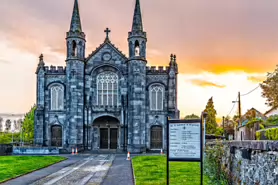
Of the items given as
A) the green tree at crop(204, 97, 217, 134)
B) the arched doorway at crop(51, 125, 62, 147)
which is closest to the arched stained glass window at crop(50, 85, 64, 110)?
the arched doorway at crop(51, 125, 62, 147)

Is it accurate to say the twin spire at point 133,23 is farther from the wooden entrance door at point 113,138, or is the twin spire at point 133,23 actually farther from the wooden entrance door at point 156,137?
the wooden entrance door at point 113,138

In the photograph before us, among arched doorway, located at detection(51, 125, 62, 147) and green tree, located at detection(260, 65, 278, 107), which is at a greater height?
green tree, located at detection(260, 65, 278, 107)

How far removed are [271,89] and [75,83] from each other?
2222 cm

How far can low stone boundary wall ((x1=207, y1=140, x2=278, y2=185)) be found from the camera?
20.4ft

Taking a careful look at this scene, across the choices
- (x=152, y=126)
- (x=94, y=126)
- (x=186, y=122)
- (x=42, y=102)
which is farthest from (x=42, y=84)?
(x=186, y=122)

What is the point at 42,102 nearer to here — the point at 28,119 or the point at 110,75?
the point at 110,75

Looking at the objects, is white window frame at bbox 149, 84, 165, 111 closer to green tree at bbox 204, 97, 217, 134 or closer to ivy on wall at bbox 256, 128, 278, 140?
green tree at bbox 204, 97, 217, 134

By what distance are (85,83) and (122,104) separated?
5.21 m

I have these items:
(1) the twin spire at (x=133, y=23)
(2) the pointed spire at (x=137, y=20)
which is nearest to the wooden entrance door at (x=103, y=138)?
(1) the twin spire at (x=133, y=23)

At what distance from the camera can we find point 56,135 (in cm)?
4144

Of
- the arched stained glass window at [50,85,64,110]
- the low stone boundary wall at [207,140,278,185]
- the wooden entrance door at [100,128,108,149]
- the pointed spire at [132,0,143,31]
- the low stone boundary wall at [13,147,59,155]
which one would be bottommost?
the low stone boundary wall at [13,147,59,155]

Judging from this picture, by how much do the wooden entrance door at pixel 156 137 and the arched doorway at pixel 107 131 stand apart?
4243mm

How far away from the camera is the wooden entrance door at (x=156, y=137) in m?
40.4

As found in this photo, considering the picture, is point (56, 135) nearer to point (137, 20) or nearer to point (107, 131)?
point (107, 131)
